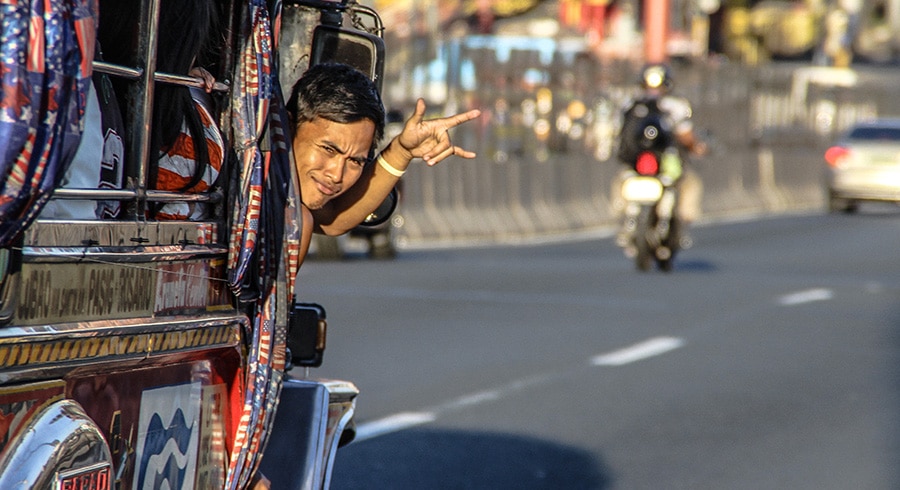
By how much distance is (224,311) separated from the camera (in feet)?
12.4

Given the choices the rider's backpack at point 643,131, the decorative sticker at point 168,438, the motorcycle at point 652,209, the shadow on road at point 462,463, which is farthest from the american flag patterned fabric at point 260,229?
the rider's backpack at point 643,131

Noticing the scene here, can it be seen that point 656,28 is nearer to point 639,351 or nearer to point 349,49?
point 639,351

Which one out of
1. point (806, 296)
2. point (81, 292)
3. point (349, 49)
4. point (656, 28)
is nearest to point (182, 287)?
point (81, 292)

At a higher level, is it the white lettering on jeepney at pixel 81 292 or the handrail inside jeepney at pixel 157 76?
the handrail inside jeepney at pixel 157 76

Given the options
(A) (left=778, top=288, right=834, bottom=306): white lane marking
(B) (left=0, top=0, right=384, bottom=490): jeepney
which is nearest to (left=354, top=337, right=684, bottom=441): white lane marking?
(A) (left=778, top=288, right=834, bottom=306): white lane marking

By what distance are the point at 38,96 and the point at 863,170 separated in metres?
29.3

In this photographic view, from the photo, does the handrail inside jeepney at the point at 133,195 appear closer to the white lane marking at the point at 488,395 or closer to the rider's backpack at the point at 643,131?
the white lane marking at the point at 488,395

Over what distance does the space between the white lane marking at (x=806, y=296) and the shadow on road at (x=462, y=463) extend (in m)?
7.13

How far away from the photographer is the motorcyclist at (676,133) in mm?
17391

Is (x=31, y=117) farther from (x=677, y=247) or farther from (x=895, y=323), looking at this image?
(x=677, y=247)

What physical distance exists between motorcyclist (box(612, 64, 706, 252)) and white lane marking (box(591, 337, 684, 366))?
5611 millimetres

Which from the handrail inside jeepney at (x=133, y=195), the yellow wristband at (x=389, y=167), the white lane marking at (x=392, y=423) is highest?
Answer: the yellow wristband at (x=389, y=167)

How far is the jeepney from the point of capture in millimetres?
2764

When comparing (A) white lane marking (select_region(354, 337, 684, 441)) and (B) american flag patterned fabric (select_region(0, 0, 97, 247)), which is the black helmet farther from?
(B) american flag patterned fabric (select_region(0, 0, 97, 247))
